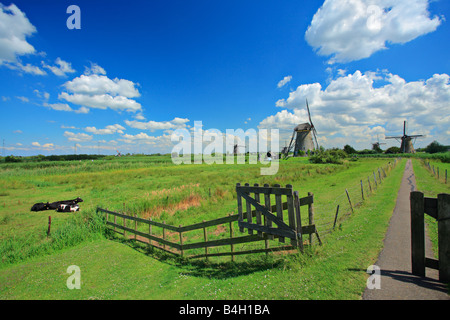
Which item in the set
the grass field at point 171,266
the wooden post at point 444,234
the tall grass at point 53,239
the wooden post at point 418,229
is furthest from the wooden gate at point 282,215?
the tall grass at point 53,239

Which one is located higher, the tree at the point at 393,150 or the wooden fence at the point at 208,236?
the tree at the point at 393,150

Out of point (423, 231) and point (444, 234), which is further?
point (423, 231)

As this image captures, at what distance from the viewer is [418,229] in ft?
12.6

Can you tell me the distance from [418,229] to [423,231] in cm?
7

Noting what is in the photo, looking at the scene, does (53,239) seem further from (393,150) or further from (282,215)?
(393,150)

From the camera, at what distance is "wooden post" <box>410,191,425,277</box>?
3.80 m

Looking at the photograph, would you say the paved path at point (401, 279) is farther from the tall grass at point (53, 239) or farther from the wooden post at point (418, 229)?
the tall grass at point (53, 239)

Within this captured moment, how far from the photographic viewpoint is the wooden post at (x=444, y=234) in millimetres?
3527

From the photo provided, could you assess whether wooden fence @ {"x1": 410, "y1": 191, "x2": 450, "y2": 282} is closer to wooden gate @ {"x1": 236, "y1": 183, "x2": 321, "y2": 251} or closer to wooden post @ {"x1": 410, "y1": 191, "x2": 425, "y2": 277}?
wooden post @ {"x1": 410, "y1": 191, "x2": 425, "y2": 277}

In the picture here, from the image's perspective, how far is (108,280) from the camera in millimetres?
6930

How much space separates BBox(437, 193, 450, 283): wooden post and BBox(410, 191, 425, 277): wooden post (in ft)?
0.77

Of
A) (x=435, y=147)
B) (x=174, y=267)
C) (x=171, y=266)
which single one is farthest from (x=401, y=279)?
(x=435, y=147)
